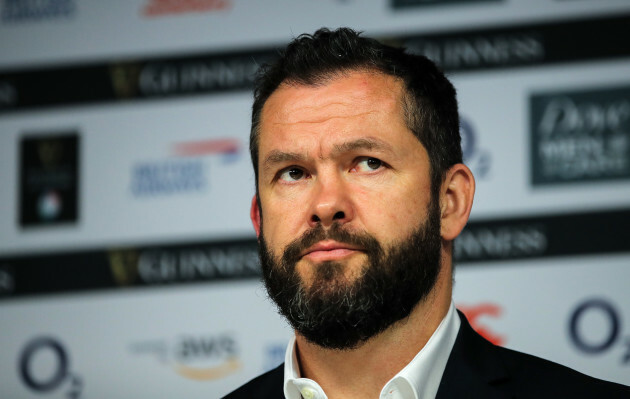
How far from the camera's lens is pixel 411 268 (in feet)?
5.74

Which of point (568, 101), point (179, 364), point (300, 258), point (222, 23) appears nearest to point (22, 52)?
point (222, 23)

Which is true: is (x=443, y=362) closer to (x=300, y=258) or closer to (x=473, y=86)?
(x=300, y=258)

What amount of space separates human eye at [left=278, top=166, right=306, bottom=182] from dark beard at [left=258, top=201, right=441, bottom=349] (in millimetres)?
144

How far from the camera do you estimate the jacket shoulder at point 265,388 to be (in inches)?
76.8

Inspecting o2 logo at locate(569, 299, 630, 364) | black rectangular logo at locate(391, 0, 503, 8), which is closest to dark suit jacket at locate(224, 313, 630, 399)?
o2 logo at locate(569, 299, 630, 364)

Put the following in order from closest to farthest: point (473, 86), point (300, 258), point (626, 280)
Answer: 1. point (300, 258)
2. point (626, 280)
3. point (473, 86)

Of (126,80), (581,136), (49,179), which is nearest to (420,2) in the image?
(581,136)

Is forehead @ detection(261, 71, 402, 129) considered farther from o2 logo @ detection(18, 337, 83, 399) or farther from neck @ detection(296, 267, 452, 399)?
o2 logo @ detection(18, 337, 83, 399)

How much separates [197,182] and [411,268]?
171 centimetres

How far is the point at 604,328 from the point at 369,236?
1.54 m

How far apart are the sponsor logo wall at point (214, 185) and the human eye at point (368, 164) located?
4.46 feet

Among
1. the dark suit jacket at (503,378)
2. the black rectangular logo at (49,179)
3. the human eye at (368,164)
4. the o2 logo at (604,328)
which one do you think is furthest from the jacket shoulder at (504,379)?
the black rectangular logo at (49,179)

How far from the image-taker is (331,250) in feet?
5.55

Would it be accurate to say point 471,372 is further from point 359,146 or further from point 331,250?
point 359,146
